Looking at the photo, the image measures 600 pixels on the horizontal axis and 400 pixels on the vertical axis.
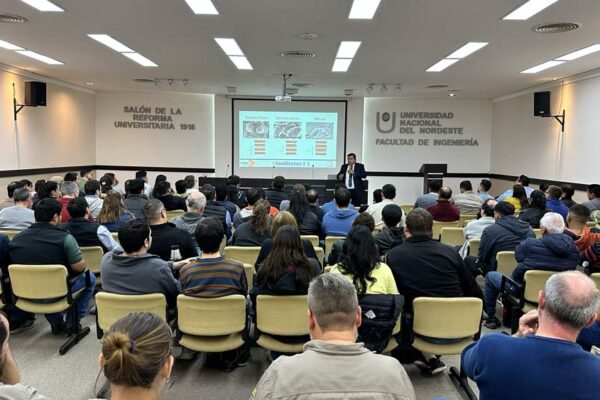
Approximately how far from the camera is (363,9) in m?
4.97

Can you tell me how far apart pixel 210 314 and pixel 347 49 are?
532 cm

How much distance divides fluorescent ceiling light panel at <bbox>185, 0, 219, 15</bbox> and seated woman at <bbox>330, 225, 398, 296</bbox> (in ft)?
11.2

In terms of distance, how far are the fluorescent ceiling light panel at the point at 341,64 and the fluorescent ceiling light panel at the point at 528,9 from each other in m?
3.04

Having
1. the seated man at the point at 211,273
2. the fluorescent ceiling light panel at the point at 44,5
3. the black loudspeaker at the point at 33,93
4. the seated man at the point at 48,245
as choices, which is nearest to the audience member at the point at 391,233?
the seated man at the point at 211,273

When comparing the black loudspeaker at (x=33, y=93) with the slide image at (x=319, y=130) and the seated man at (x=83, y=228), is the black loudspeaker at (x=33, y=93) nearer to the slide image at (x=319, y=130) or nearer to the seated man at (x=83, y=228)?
the seated man at (x=83, y=228)

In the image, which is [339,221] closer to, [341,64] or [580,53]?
[341,64]

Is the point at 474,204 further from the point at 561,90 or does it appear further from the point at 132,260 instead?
the point at 132,260

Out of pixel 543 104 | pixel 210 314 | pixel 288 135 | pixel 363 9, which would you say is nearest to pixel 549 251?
pixel 210 314

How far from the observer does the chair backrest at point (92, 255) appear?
4.27 meters

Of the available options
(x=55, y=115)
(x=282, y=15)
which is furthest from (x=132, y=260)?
(x=55, y=115)

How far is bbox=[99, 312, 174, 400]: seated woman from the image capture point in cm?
123

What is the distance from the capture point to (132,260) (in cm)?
314

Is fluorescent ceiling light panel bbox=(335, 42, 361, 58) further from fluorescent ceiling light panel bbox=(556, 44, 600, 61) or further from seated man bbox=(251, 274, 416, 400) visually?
seated man bbox=(251, 274, 416, 400)

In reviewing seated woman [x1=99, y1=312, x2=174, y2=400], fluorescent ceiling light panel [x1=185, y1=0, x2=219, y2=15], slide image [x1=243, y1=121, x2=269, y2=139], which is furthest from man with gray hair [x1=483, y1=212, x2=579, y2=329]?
slide image [x1=243, y1=121, x2=269, y2=139]
